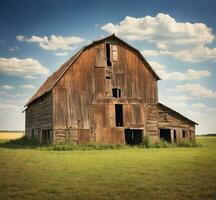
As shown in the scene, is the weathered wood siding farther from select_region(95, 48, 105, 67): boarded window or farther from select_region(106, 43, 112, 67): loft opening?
select_region(106, 43, 112, 67): loft opening

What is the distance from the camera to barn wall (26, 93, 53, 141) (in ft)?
95.7

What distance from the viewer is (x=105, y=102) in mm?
29969

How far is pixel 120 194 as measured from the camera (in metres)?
8.27

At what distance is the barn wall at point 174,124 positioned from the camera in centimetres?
3228

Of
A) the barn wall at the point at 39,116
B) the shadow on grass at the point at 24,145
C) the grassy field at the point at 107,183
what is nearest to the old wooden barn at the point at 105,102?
the barn wall at the point at 39,116

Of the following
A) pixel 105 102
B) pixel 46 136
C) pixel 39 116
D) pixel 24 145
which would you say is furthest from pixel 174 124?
pixel 24 145

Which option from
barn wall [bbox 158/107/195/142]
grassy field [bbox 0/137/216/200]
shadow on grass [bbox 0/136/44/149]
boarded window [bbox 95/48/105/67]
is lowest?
grassy field [bbox 0/137/216/200]

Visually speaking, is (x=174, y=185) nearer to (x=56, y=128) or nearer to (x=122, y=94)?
(x=56, y=128)

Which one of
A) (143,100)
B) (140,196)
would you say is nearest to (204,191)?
(140,196)

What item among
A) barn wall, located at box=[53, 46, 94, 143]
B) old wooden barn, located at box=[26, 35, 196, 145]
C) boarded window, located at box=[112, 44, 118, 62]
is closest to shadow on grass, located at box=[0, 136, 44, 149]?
old wooden barn, located at box=[26, 35, 196, 145]

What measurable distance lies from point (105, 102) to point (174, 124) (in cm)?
751

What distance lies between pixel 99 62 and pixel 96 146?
767 centimetres

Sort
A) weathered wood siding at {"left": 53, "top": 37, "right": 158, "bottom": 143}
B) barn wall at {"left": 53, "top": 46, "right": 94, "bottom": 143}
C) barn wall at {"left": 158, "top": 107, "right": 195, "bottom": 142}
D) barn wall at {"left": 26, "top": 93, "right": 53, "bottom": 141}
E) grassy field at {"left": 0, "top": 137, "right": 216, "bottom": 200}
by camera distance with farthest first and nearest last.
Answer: barn wall at {"left": 158, "top": 107, "right": 195, "bottom": 142}, barn wall at {"left": 26, "top": 93, "right": 53, "bottom": 141}, weathered wood siding at {"left": 53, "top": 37, "right": 158, "bottom": 143}, barn wall at {"left": 53, "top": 46, "right": 94, "bottom": 143}, grassy field at {"left": 0, "top": 137, "right": 216, "bottom": 200}

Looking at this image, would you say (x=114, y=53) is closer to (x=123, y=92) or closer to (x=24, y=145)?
(x=123, y=92)
